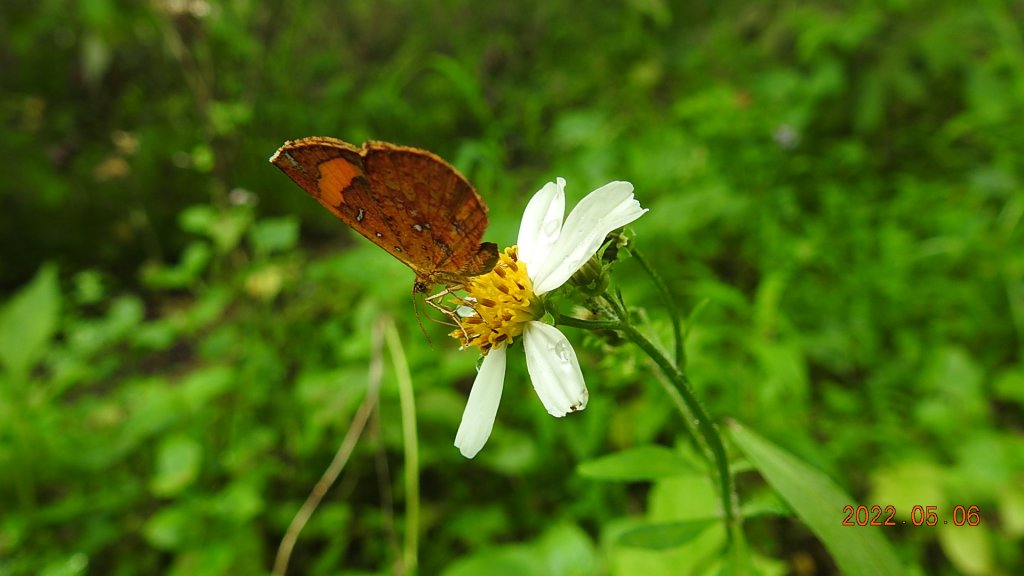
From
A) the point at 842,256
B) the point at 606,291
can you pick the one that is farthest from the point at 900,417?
the point at 606,291

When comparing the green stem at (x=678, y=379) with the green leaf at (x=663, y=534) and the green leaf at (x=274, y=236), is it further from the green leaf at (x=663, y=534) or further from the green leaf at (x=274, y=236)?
the green leaf at (x=274, y=236)

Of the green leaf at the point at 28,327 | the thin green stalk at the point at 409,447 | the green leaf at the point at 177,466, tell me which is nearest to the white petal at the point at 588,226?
the thin green stalk at the point at 409,447

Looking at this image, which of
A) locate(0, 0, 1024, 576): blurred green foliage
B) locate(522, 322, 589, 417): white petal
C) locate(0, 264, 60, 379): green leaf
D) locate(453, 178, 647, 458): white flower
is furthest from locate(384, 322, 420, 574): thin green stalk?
locate(0, 264, 60, 379): green leaf

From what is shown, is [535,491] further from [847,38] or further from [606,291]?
[847,38]

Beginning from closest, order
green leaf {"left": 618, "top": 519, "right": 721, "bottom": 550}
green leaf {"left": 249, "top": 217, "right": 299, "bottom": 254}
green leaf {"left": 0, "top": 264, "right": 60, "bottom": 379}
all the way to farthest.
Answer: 1. green leaf {"left": 618, "top": 519, "right": 721, "bottom": 550}
2. green leaf {"left": 0, "top": 264, "right": 60, "bottom": 379}
3. green leaf {"left": 249, "top": 217, "right": 299, "bottom": 254}

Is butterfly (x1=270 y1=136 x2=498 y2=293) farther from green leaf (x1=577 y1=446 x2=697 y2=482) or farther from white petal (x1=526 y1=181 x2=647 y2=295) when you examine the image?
green leaf (x1=577 y1=446 x2=697 y2=482)

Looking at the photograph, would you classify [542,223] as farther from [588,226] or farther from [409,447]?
[409,447]
